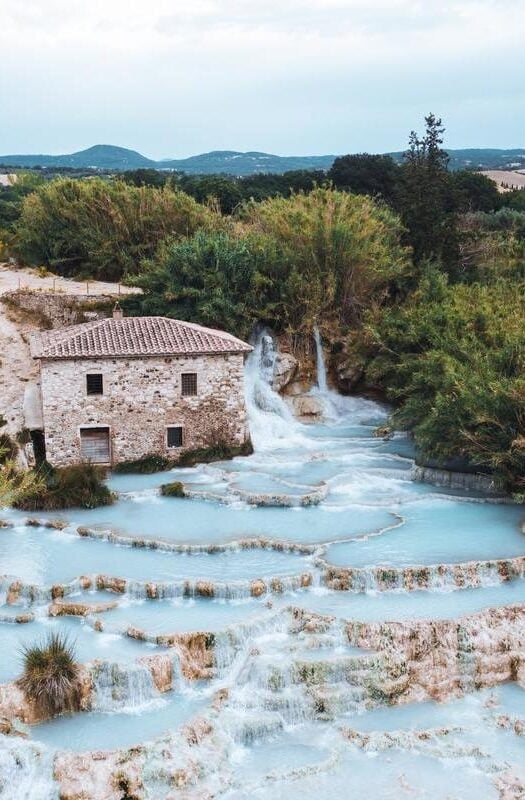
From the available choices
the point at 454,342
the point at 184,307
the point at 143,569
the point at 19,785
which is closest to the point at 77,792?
the point at 19,785

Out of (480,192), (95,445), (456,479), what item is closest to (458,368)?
(456,479)

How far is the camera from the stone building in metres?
24.8

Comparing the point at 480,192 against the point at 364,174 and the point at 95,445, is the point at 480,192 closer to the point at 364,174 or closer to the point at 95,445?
the point at 364,174

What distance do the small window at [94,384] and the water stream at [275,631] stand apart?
2.69 m

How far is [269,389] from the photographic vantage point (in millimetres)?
29703

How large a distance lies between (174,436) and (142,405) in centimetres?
130

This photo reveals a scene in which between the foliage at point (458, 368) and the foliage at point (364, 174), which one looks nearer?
the foliage at point (458, 368)

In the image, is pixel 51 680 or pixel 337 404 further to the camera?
pixel 337 404

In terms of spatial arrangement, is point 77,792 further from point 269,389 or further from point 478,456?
point 269,389

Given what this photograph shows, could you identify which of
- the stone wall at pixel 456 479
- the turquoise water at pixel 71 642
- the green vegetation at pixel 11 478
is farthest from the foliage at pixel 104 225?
the turquoise water at pixel 71 642

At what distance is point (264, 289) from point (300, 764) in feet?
63.2

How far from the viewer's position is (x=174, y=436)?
26.0 metres

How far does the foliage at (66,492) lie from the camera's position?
22.5 m

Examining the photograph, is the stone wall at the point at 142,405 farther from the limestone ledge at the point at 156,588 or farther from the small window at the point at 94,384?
the limestone ledge at the point at 156,588
